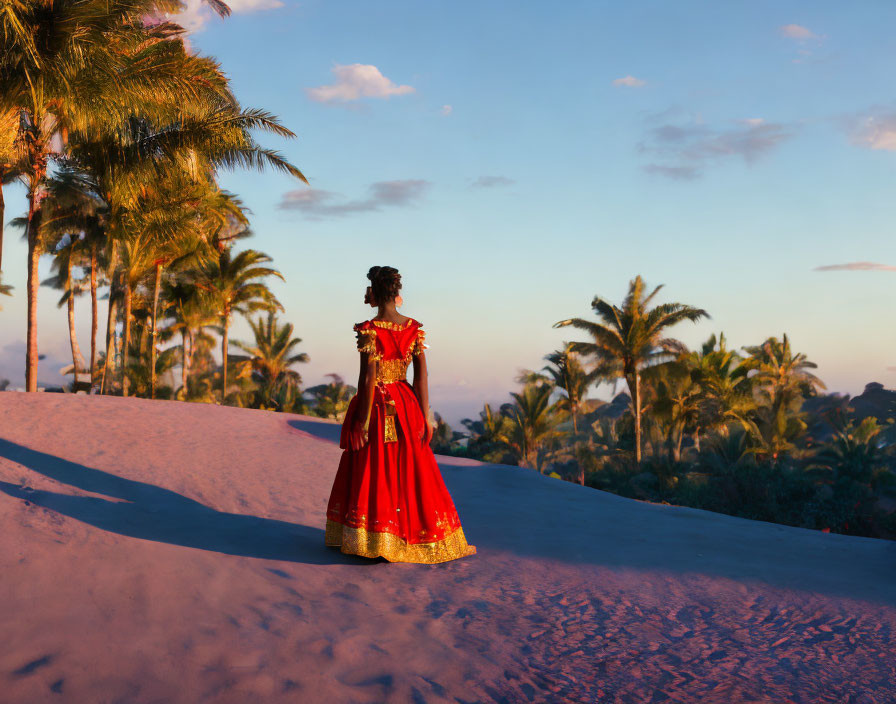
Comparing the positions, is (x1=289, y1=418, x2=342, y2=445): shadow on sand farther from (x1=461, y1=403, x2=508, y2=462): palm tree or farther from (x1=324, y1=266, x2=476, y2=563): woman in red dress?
(x1=461, y1=403, x2=508, y2=462): palm tree

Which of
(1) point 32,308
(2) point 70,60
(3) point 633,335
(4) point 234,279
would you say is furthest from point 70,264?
(3) point 633,335

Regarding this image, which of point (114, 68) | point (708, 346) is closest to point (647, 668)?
point (114, 68)

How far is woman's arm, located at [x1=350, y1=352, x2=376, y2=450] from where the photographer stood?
17.0 ft

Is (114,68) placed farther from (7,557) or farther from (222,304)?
(222,304)

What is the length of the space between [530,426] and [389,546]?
31.9 metres

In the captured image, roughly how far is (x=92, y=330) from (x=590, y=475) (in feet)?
68.9

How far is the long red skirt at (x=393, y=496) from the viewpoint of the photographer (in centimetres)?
514

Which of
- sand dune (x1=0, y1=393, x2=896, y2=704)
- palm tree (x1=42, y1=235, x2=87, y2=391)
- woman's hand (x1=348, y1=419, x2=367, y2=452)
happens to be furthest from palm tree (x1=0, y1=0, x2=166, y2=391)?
palm tree (x1=42, y1=235, x2=87, y2=391)

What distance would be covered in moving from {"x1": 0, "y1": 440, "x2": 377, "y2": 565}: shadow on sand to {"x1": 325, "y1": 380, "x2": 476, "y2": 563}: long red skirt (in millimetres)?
238

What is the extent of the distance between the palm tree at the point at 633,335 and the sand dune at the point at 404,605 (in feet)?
82.0

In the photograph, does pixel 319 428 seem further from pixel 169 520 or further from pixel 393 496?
pixel 393 496

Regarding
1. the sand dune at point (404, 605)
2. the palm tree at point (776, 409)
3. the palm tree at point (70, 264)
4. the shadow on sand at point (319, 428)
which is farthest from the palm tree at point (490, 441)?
the sand dune at point (404, 605)

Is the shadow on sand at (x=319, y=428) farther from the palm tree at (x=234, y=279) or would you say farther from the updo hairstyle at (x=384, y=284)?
the palm tree at (x=234, y=279)

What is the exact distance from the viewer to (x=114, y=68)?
12938 millimetres
